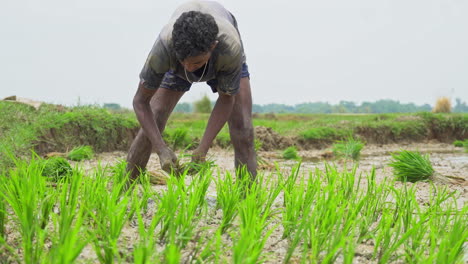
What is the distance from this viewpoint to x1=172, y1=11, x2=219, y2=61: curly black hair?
7.84ft

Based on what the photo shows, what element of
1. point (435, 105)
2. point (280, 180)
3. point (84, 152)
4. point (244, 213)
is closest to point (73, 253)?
point (244, 213)

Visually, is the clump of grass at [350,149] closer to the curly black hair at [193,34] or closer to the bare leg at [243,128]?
the bare leg at [243,128]

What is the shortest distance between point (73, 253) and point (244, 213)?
75 cm

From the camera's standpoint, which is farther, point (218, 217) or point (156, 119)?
point (156, 119)

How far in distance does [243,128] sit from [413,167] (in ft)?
5.93

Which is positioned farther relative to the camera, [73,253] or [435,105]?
[435,105]

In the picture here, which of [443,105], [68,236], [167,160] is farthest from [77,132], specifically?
[443,105]

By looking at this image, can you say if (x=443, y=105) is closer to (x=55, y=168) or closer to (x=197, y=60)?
(x=55, y=168)

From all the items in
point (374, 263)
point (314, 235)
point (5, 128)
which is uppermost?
point (5, 128)

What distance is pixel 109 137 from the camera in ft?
23.5

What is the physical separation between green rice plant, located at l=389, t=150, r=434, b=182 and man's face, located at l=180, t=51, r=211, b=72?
2.25 meters

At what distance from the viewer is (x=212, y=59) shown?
9.03 ft

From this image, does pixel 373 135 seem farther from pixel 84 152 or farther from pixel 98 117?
pixel 84 152

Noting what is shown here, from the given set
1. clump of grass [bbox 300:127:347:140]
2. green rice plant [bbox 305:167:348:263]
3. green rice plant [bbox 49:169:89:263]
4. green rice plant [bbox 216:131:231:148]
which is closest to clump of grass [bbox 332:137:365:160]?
green rice plant [bbox 216:131:231:148]
